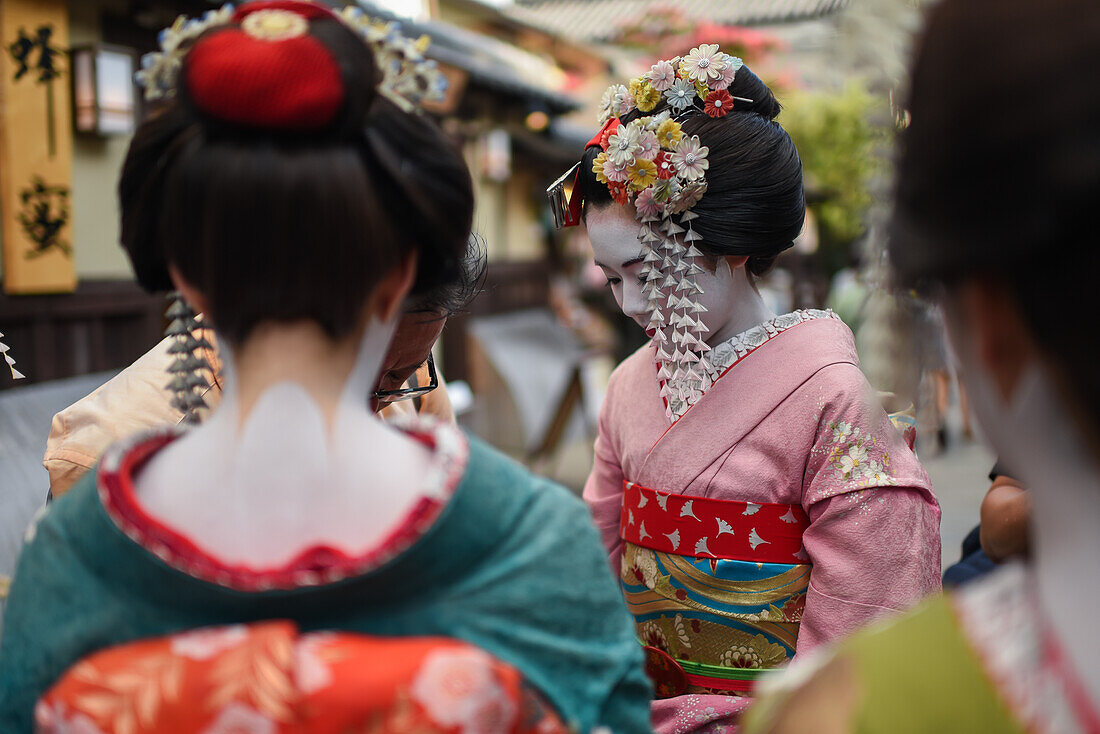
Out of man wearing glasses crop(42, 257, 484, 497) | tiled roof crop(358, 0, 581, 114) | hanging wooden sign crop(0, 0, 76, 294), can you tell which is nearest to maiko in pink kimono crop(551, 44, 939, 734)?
man wearing glasses crop(42, 257, 484, 497)

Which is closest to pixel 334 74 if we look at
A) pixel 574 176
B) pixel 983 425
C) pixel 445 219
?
pixel 445 219

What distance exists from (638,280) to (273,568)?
1185 millimetres

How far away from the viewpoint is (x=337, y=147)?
1099mm

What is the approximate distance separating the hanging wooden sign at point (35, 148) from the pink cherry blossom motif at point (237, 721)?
150 inches

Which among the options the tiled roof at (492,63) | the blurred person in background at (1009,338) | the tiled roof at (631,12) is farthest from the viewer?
the tiled roof at (631,12)

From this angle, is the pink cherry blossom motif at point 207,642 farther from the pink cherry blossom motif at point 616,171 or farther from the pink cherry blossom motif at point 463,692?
the pink cherry blossom motif at point 616,171

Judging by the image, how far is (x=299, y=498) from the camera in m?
1.11

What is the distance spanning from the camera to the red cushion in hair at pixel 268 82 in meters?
1.04

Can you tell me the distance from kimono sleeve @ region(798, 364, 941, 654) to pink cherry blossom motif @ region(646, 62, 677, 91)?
0.82 meters

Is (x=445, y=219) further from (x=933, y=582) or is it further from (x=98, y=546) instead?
(x=933, y=582)

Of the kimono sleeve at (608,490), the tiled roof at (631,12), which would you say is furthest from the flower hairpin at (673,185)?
the tiled roof at (631,12)

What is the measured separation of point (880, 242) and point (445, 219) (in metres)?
0.56

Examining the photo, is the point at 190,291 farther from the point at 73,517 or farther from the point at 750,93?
the point at 750,93

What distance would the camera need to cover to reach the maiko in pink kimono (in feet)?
6.10
